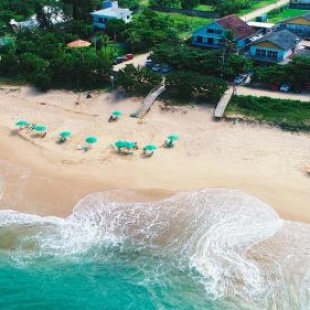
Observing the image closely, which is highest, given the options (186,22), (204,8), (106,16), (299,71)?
(106,16)

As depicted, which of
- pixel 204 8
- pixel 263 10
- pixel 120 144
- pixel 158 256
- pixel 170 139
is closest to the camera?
→ pixel 158 256

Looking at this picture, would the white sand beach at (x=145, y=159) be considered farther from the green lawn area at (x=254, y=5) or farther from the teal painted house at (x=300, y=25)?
the green lawn area at (x=254, y=5)

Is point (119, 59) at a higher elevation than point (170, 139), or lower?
higher

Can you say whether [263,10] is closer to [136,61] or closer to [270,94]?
[136,61]

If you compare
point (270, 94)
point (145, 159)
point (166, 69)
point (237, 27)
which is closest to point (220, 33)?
point (237, 27)

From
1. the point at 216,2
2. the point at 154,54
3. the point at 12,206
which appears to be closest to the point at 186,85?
the point at 154,54

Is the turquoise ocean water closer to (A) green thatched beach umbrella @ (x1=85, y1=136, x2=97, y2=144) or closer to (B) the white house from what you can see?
(A) green thatched beach umbrella @ (x1=85, y1=136, x2=97, y2=144)

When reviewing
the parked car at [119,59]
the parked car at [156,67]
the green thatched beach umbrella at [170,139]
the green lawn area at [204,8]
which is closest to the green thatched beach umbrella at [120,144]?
the green thatched beach umbrella at [170,139]
